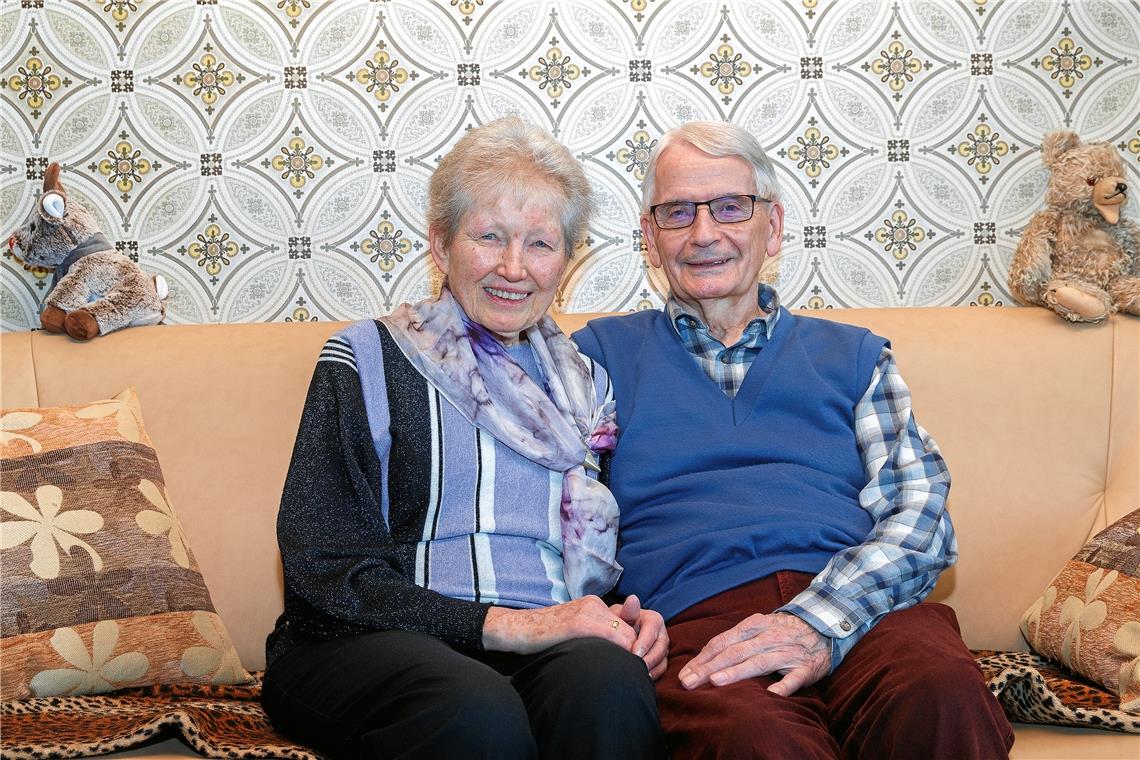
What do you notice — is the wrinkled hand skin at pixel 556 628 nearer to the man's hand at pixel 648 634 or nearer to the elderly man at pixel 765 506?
the man's hand at pixel 648 634

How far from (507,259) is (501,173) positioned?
5.5 inches

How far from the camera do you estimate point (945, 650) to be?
1527 mm

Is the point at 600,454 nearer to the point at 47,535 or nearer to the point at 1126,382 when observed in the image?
the point at 47,535

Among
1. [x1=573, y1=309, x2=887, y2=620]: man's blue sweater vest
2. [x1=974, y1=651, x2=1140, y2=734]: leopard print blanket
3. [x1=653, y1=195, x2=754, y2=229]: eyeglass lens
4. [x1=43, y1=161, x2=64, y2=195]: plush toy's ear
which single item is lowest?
[x1=974, y1=651, x2=1140, y2=734]: leopard print blanket

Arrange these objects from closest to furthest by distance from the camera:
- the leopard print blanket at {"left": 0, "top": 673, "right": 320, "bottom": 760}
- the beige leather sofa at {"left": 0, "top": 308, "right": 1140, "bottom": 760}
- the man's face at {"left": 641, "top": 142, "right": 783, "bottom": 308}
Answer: the leopard print blanket at {"left": 0, "top": 673, "right": 320, "bottom": 760} < the man's face at {"left": 641, "top": 142, "right": 783, "bottom": 308} < the beige leather sofa at {"left": 0, "top": 308, "right": 1140, "bottom": 760}

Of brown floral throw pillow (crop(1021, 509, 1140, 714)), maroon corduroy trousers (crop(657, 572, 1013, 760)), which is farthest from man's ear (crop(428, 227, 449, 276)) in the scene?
brown floral throw pillow (crop(1021, 509, 1140, 714))

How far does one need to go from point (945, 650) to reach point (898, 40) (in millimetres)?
1549

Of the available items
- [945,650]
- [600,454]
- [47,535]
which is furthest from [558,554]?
[47,535]

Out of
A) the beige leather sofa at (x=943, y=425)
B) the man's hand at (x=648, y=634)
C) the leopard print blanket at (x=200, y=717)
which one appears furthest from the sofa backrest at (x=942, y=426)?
the man's hand at (x=648, y=634)

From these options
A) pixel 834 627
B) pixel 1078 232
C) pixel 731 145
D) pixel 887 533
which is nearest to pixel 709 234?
pixel 731 145

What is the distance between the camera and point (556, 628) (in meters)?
1.54

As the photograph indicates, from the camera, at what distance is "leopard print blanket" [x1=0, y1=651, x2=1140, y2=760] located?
4.95ft

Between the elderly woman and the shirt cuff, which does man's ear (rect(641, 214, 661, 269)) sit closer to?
the elderly woman

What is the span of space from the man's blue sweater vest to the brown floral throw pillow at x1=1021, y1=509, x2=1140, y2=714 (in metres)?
0.39
